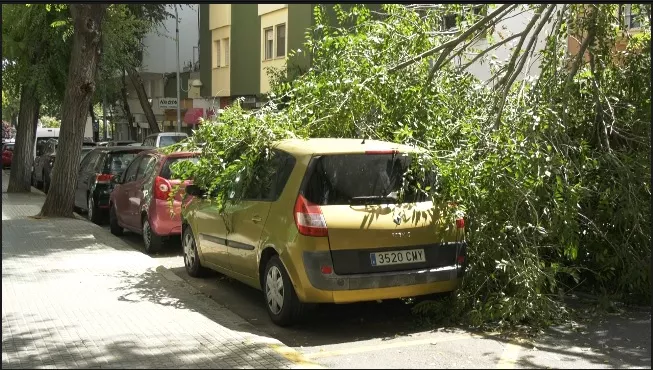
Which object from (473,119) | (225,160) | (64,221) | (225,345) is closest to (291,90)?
(225,160)

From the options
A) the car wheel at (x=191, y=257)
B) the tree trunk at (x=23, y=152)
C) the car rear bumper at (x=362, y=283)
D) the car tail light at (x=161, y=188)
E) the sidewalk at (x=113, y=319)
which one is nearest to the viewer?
the sidewalk at (x=113, y=319)

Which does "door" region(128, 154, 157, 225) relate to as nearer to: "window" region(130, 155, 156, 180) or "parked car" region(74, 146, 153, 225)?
"window" region(130, 155, 156, 180)

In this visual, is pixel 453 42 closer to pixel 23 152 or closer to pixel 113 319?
pixel 113 319

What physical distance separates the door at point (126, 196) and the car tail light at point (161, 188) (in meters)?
1.44

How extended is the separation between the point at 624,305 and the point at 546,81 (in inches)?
94.1

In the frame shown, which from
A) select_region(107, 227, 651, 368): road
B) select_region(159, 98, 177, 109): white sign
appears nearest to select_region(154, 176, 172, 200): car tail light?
select_region(107, 227, 651, 368): road

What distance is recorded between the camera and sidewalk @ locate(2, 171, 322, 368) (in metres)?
6.17

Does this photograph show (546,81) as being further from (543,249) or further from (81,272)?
(81,272)

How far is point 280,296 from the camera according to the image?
741 centimetres

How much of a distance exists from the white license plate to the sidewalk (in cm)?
116

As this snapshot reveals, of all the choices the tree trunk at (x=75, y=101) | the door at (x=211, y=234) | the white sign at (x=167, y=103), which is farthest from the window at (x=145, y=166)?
the white sign at (x=167, y=103)

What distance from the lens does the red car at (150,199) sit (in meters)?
11.9

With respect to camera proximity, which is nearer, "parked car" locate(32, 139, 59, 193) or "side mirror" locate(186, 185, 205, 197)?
"side mirror" locate(186, 185, 205, 197)

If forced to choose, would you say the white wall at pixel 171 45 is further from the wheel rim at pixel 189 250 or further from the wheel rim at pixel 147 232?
the wheel rim at pixel 189 250
